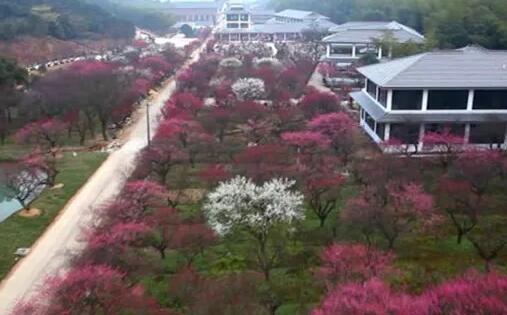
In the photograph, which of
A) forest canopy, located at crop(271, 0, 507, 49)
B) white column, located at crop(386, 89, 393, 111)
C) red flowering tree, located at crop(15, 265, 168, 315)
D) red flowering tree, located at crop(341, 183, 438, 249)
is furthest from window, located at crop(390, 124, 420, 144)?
forest canopy, located at crop(271, 0, 507, 49)

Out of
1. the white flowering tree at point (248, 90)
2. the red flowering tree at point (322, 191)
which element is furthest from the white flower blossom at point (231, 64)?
the red flowering tree at point (322, 191)

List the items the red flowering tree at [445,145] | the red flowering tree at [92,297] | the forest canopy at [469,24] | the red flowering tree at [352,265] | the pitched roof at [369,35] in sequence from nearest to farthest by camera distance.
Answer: the red flowering tree at [92,297] < the red flowering tree at [352,265] < the red flowering tree at [445,145] < the forest canopy at [469,24] < the pitched roof at [369,35]

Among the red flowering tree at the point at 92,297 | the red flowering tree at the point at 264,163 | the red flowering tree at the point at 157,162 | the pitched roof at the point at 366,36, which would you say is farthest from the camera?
the pitched roof at the point at 366,36

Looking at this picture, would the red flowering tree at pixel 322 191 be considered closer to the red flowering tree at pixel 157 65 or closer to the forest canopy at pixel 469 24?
the forest canopy at pixel 469 24

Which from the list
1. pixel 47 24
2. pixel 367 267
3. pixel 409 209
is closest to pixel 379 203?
pixel 409 209

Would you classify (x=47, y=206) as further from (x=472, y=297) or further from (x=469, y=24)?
(x=469, y=24)

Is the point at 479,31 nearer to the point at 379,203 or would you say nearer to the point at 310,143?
the point at 310,143
